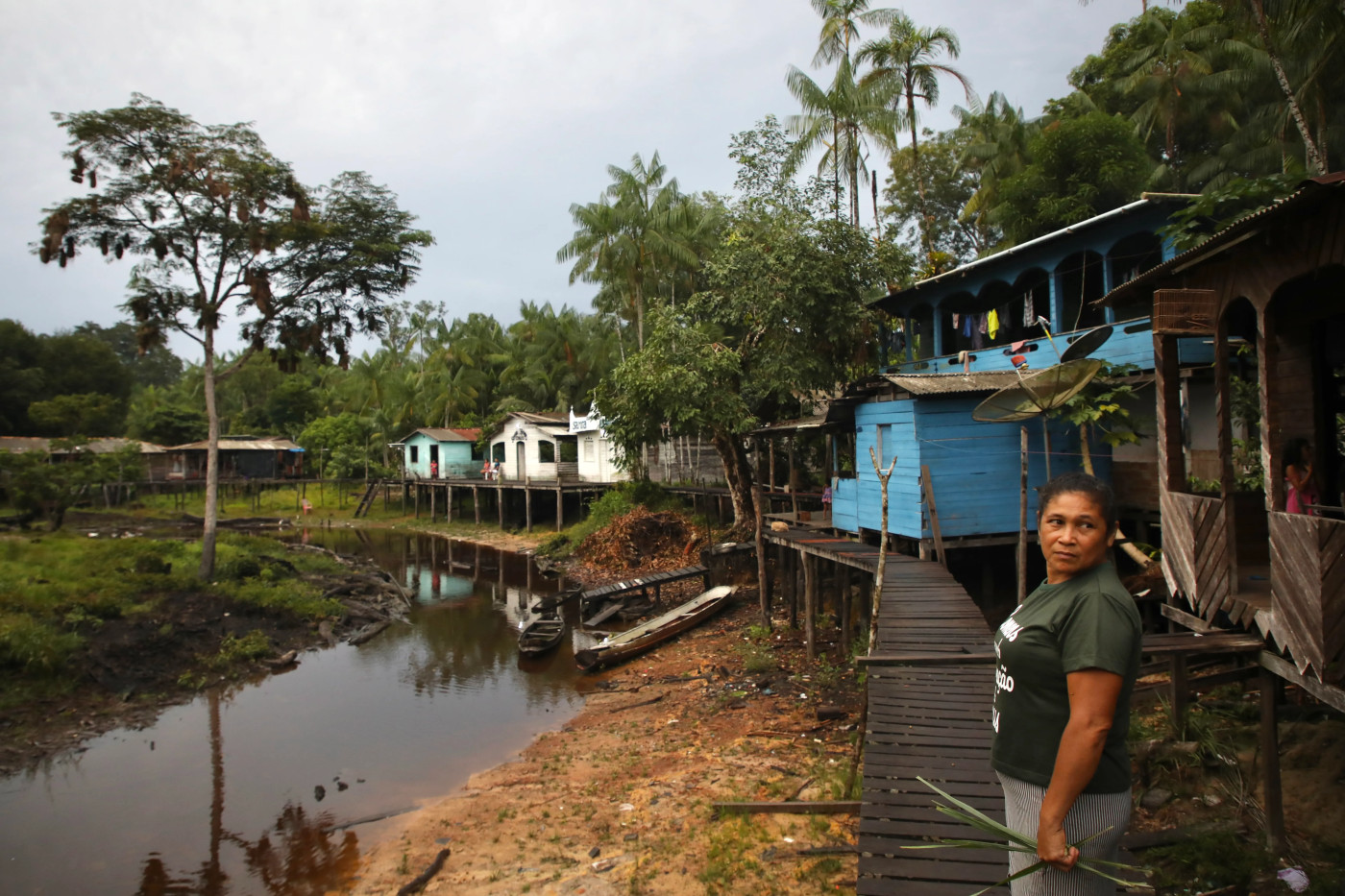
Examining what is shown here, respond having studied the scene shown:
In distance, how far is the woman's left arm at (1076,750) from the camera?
7.53ft

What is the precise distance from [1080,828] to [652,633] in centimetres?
1379

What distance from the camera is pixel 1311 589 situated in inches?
182

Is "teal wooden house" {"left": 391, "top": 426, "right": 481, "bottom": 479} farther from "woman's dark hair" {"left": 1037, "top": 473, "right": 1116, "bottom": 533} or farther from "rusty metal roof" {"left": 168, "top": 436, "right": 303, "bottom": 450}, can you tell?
"woman's dark hair" {"left": 1037, "top": 473, "right": 1116, "bottom": 533}

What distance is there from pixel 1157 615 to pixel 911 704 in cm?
622

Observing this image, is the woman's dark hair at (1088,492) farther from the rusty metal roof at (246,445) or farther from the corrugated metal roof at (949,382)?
the rusty metal roof at (246,445)

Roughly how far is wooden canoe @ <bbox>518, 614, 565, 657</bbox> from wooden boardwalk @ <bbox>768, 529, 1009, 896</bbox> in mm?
8792

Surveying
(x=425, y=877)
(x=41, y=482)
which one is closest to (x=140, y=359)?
(x=41, y=482)

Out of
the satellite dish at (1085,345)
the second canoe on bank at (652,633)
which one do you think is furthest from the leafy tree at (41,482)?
the satellite dish at (1085,345)

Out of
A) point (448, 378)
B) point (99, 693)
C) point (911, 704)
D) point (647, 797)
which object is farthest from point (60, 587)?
point (448, 378)

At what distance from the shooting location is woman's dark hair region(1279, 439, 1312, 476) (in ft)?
24.1

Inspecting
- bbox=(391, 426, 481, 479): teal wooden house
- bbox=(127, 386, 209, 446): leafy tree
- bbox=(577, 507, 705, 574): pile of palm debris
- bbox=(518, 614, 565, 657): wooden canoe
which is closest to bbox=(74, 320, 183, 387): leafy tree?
bbox=(127, 386, 209, 446): leafy tree

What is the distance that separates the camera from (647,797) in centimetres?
924

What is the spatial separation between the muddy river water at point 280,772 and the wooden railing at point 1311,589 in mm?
9063

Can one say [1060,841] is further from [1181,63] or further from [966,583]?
[1181,63]
